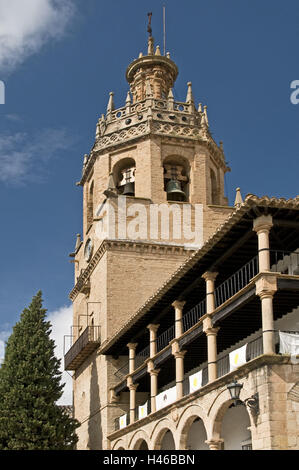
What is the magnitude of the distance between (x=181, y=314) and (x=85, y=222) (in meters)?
14.8

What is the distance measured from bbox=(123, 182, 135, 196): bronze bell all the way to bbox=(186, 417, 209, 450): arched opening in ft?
42.4

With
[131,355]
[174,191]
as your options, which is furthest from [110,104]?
[131,355]

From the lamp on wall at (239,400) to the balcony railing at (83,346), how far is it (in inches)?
597

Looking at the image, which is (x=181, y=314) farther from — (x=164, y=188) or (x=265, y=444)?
(x=164, y=188)

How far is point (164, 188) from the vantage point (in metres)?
37.1

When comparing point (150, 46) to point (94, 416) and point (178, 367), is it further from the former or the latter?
point (178, 367)

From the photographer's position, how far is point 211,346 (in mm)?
22703

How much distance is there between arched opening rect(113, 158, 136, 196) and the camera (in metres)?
37.5

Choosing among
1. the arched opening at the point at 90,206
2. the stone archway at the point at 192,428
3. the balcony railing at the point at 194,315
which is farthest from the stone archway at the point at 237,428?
the arched opening at the point at 90,206

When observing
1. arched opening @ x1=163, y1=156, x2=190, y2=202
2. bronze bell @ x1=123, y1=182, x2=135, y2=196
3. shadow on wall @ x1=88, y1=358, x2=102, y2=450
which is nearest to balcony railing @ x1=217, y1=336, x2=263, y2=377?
shadow on wall @ x1=88, y1=358, x2=102, y2=450

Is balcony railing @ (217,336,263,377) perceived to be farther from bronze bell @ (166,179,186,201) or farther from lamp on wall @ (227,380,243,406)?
bronze bell @ (166,179,186,201)

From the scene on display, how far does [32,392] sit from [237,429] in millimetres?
9463
